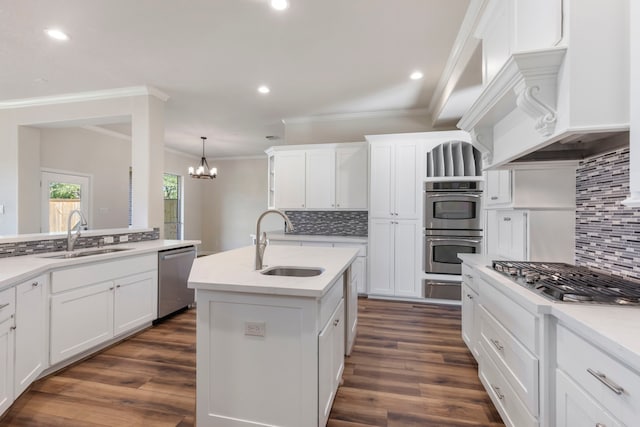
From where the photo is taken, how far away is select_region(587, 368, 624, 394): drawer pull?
847 mm

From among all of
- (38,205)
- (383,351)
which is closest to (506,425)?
(383,351)

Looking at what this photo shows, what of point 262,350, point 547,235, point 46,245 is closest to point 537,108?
point 547,235

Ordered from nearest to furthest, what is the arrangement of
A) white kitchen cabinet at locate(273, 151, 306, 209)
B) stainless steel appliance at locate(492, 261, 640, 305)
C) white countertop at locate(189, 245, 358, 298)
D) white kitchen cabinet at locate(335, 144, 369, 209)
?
stainless steel appliance at locate(492, 261, 640, 305) < white countertop at locate(189, 245, 358, 298) < white kitchen cabinet at locate(335, 144, 369, 209) < white kitchen cabinet at locate(273, 151, 306, 209)

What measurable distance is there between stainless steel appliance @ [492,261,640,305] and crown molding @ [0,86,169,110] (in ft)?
14.3

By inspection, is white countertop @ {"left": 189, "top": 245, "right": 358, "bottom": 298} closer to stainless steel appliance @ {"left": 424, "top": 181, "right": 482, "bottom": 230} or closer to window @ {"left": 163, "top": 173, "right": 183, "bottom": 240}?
stainless steel appliance @ {"left": 424, "top": 181, "right": 482, "bottom": 230}

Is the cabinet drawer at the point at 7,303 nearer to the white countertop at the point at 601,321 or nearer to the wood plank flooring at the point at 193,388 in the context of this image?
the wood plank flooring at the point at 193,388

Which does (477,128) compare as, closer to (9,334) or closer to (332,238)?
(332,238)

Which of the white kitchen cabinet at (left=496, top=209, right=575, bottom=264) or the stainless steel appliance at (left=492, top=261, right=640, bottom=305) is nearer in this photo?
the stainless steel appliance at (left=492, top=261, right=640, bottom=305)

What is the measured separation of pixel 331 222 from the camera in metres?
4.96

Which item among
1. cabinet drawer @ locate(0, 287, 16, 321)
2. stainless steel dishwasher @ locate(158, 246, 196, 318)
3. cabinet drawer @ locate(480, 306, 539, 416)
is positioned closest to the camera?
cabinet drawer @ locate(480, 306, 539, 416)

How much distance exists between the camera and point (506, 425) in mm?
1608

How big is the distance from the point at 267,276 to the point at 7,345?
63.4 inches

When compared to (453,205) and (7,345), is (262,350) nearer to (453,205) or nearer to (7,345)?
(7,345)

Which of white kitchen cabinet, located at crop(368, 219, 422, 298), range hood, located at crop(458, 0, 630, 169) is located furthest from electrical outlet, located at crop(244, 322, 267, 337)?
white kitchen cabinet, located at crop(368, 219, 422, 298)
